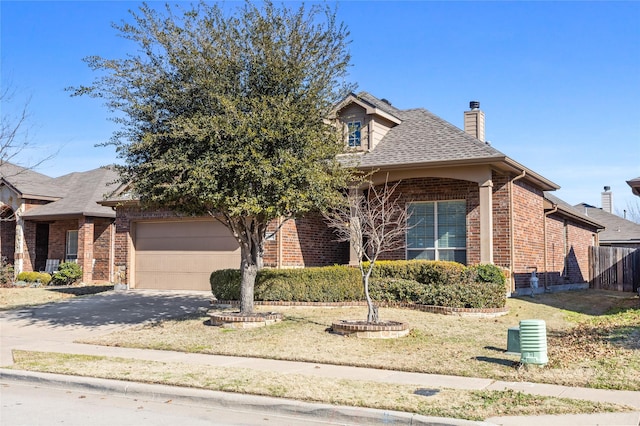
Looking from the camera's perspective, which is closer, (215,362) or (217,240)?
(215,362)

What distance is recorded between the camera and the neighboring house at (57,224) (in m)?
25.8

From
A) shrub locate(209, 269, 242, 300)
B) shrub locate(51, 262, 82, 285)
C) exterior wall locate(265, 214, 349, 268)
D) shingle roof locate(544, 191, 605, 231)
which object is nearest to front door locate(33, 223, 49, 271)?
shrub locate(51, 262, 82, 285)

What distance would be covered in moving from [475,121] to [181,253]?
1090 centimetres

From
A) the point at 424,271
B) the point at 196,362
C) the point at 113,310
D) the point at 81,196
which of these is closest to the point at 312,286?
the point at 424,271

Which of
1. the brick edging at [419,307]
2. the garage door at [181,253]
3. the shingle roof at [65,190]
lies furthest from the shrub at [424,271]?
the shingle roof at [65,190]

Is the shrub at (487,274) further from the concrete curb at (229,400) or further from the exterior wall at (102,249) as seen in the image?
the exterior wall at (102,249)

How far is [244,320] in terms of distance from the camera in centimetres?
1341

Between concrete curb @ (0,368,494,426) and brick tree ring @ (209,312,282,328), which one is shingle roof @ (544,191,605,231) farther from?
concrete curb @ (0,368,494,426)

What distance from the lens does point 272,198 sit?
12.7 m

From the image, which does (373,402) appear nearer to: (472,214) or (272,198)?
(272,198)

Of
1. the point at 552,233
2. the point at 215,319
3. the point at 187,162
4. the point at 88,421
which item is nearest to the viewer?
the point at 88,421

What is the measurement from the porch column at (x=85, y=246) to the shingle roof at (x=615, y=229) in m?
27.5

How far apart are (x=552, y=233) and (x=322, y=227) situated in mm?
8711

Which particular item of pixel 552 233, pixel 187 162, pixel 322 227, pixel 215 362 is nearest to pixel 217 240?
pixel 322 227
